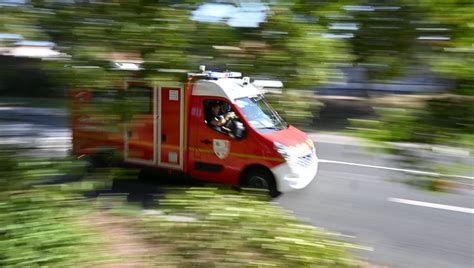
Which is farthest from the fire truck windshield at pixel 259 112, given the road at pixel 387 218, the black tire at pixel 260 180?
the black tire at pixel 260 180

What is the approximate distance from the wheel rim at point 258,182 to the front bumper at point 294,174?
0.21 metres

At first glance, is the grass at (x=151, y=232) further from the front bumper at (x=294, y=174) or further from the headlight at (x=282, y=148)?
the front bumper at (x=294, y=174)

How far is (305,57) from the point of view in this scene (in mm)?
1433

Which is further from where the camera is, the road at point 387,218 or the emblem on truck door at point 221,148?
the emblem on truck door at point 221,148

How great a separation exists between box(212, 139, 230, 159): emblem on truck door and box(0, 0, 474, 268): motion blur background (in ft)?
15.0

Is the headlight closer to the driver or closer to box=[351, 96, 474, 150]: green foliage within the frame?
the driver

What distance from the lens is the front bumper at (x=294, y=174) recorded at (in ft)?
22.3

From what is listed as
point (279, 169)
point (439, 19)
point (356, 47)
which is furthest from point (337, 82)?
point (279, 169)

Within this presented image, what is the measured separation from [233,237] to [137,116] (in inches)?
53.8

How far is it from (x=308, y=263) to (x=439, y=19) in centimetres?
178

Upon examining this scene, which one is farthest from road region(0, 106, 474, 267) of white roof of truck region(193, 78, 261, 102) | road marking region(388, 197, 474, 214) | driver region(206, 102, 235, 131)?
white roof of truck region(193, 78, 261, 102)

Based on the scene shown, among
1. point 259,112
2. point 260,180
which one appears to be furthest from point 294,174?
point 259,112

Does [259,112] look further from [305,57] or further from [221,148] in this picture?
[221,148]

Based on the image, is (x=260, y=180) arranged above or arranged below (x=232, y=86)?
below
